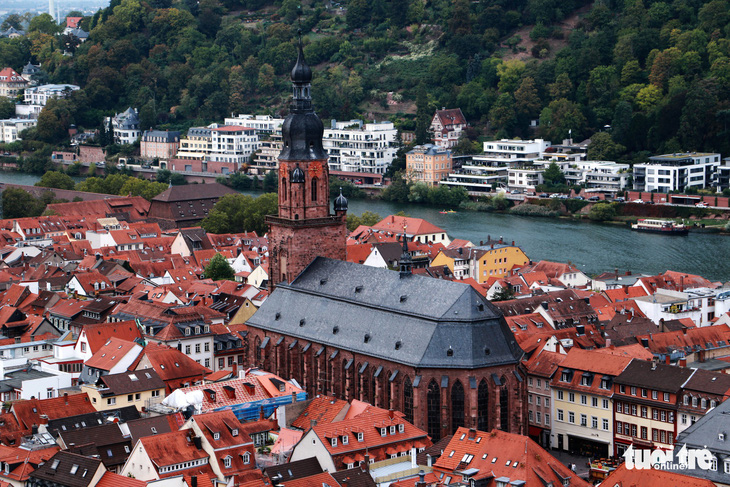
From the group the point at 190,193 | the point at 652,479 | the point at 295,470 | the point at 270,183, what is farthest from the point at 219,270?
the point at 270,183

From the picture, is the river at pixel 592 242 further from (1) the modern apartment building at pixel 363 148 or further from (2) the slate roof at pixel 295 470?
(2) the slate roof at pixel 295 470

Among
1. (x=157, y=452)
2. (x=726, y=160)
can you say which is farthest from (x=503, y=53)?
(x=157, y=452)

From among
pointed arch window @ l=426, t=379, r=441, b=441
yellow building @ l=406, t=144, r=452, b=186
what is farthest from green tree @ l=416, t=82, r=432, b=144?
pointed arch window @ l=426, t=379, r=441, b=441

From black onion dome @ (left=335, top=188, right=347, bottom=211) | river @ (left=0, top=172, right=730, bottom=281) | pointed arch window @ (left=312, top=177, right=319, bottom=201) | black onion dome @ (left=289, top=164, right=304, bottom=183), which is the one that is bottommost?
river @ (left=0, top=172, right=730, bottom=281)

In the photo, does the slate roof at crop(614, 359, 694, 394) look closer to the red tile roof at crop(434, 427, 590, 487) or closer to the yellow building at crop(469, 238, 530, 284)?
the red tile roof at crop(434, 427, 590, 487)

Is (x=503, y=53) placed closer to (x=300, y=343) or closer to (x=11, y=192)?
(x=11, y=192)
